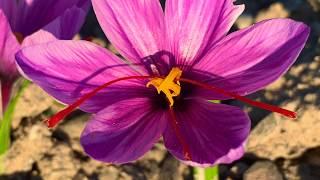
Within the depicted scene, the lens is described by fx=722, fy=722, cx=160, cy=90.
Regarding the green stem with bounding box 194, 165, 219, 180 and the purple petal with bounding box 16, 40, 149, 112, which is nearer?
the purple petal with bounding box 16, 40, 149, 112

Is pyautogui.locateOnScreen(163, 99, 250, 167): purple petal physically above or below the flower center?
above

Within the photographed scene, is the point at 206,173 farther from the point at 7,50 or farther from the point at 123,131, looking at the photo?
the point at 7,50

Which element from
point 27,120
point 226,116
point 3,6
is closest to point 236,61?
point 226,116

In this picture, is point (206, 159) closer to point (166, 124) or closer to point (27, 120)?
point (166, 124)

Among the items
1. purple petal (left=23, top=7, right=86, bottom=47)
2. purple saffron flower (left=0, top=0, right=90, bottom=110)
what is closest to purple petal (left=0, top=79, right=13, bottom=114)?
purple saffron flower (left=0, top=0, right=90, bottom=110)

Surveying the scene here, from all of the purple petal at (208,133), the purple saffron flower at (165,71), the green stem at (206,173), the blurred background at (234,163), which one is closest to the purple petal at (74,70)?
the purple saffron flower at (165,71)

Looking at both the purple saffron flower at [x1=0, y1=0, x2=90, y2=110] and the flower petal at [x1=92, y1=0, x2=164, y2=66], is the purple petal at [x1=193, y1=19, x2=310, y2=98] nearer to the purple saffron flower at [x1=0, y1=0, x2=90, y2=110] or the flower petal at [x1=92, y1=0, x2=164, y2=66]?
the flower petal at [x1=92, y1=0, x2=164, y2=66]
